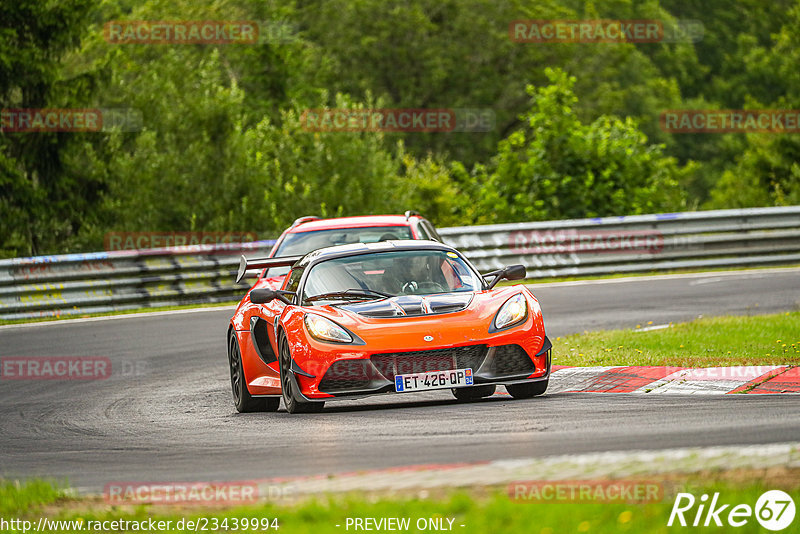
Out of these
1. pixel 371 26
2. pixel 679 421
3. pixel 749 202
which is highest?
pixel 371 26

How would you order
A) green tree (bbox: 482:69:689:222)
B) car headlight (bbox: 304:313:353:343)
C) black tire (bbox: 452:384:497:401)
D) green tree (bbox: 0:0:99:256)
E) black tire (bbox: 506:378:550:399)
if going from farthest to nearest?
green tree (bbox: 482:69:689:222) < green tree (bbox: 0:0:99:256) < black tire (bbox: 452:384:497:401) < black tire (bbox: 506:378:550:399) < car headlight (bbox: 304:313:353:343)

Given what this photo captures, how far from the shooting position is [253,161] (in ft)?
106

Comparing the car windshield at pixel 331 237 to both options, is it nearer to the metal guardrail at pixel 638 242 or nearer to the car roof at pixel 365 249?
the car roof at pixel 365 249

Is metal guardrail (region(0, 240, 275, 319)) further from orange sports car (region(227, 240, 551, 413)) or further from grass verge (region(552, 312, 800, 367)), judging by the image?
orange sports car (region(227, 240, 551, 413))

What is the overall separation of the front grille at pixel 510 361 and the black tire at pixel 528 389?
1.06 feet

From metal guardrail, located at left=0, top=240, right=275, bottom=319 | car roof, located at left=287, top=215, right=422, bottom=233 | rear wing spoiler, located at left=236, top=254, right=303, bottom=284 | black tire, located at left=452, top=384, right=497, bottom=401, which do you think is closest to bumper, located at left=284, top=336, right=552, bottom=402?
black tire, located at left=452, top=384, right=497, bottom=401

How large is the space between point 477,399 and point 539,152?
20337 millimetres

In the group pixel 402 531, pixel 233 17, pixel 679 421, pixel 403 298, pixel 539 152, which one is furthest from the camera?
pixel 233 17

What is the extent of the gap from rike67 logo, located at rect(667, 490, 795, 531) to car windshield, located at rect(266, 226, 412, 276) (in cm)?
931

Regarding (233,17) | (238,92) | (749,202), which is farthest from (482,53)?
(238,92)

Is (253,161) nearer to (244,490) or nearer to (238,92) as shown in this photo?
(238,92)

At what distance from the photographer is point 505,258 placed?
76.8 feet

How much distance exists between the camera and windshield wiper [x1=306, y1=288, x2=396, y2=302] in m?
10.2

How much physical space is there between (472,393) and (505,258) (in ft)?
42.9
